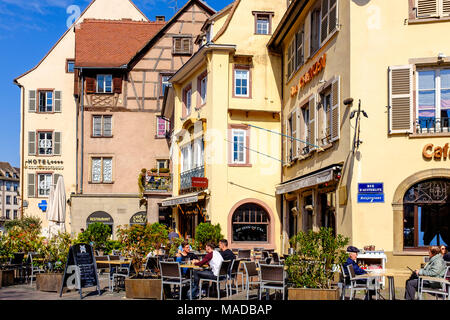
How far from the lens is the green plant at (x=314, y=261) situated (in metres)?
9.93

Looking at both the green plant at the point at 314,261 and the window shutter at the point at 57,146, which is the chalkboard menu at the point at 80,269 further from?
the window shutter at the point at 57,146

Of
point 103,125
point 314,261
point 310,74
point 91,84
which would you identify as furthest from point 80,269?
point 91,84

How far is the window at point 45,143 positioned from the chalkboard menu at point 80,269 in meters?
28.7

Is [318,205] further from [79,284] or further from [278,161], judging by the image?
[79,284]

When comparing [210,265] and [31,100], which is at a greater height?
[31,100]

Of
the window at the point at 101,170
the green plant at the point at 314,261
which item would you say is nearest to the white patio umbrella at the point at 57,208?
the green plant at the point at 314,261

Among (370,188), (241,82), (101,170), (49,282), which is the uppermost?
(241,82)

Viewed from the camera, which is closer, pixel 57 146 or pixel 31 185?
pixel 31 185

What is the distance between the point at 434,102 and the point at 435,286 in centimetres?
535

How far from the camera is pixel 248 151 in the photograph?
2380cm

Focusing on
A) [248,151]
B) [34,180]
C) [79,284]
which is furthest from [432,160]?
[34,180]

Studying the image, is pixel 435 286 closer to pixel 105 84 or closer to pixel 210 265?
→ pixel 210 265

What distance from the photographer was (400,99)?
48.3 feet

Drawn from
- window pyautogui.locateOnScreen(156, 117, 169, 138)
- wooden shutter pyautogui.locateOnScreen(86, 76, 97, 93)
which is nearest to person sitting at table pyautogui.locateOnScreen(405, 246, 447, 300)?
window pyautogui.locateOnScreen(156, 117, 169, 138)
